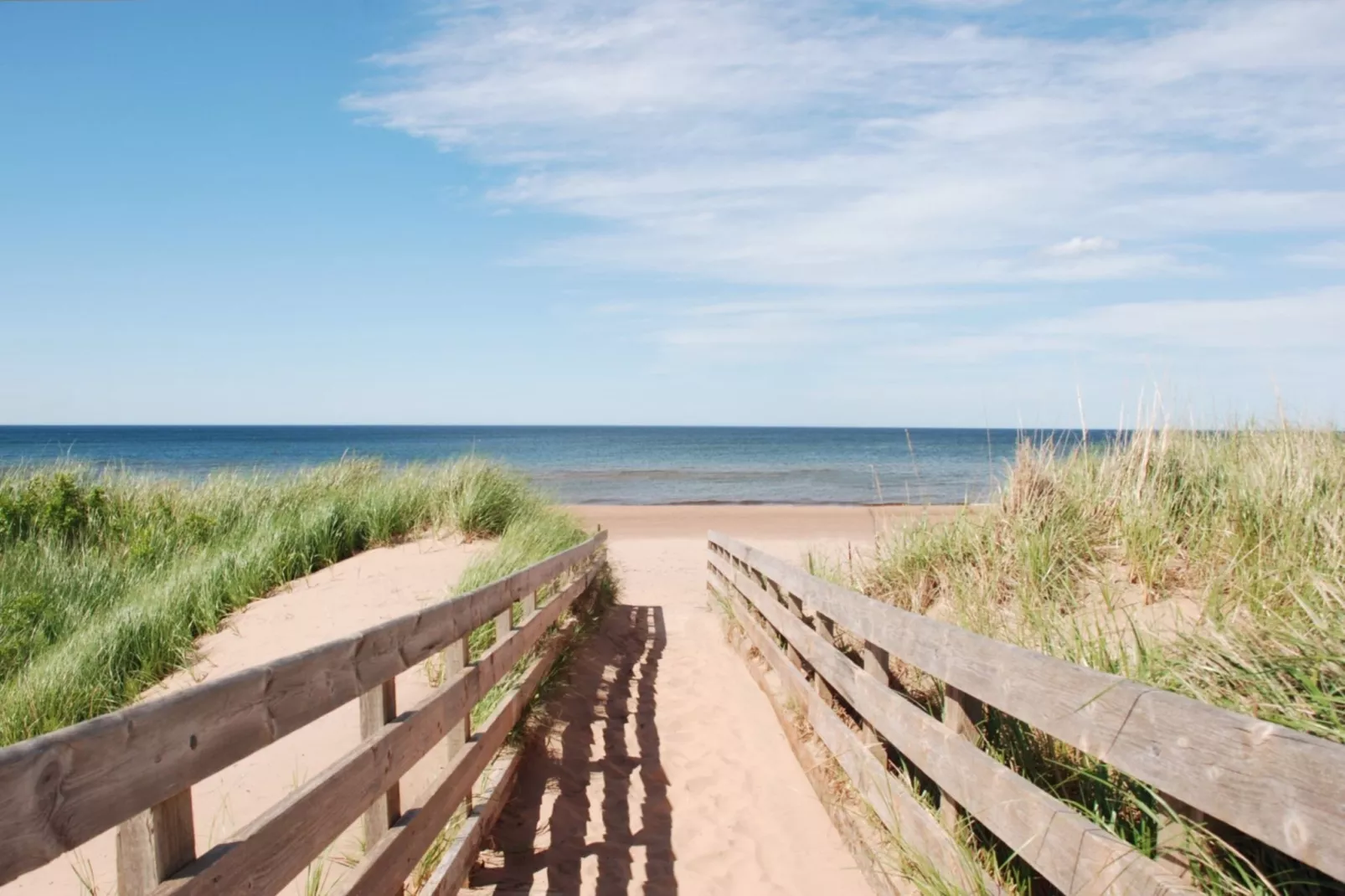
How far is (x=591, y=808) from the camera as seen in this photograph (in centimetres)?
521

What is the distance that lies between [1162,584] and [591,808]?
373 cm

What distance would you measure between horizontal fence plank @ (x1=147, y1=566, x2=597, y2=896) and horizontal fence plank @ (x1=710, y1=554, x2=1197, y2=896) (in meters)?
1.98

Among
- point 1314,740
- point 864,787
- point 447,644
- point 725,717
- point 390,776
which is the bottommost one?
point 725,717

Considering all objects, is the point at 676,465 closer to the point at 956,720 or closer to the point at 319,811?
the point at 956,720

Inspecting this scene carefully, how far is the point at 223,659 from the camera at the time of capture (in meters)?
7.77

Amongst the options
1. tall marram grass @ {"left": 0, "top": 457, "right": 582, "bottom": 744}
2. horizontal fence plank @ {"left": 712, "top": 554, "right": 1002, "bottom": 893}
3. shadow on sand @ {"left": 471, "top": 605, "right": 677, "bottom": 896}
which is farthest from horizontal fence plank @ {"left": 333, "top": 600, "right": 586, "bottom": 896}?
tall marram grass @ {"left": 0, "top": 457, "right": 582, "bottom": 744}

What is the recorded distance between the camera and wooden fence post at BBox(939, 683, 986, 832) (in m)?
3.60

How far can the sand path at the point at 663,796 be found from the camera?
440cm

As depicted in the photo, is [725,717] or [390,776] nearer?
[390,776]

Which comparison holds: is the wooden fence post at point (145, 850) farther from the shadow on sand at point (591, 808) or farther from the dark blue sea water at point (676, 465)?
the dark blue sea water at point (676, 465)

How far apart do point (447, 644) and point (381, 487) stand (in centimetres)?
824

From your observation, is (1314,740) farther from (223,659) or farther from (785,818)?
(223,659)

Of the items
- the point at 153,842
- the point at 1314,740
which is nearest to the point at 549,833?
the point at 153,842

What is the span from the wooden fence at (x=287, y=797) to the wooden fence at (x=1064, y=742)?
6.26ft
